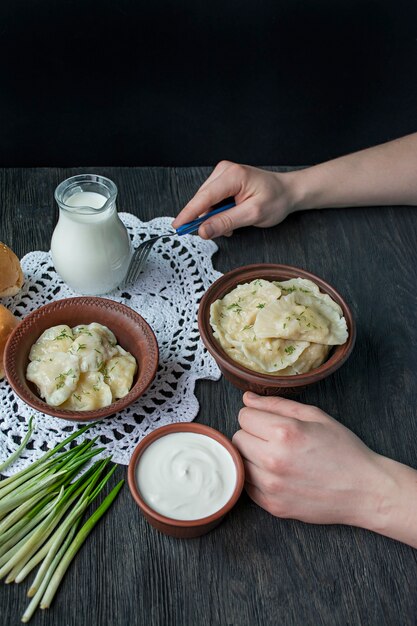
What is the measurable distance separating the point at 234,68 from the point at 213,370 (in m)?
1.62

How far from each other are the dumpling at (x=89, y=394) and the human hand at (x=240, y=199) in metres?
0.57

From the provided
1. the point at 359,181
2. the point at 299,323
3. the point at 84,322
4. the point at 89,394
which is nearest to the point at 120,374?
the point at 89,394

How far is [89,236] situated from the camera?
5.59ft

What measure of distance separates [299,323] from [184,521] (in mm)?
508

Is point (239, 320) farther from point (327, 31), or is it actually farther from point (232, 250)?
point (327, 31)

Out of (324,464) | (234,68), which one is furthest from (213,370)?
(234,68)

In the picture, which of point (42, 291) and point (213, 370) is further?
point (42, 291)

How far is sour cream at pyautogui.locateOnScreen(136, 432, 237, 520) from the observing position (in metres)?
1.32

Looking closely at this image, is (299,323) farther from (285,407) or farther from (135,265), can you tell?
(135,265)

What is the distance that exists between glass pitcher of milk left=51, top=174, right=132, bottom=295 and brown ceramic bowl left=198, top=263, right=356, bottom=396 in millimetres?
298

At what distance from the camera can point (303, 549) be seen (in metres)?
1.38

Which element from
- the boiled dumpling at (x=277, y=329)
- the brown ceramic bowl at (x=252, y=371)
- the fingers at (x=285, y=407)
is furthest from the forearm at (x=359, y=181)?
the fingers at (x=285, y=407)

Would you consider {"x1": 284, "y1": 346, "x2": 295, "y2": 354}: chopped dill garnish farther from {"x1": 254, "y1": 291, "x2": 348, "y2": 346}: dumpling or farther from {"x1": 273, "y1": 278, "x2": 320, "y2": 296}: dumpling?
{"x1": 273, "y1": 278, "x2": 320, "y2": 296}: dumpling

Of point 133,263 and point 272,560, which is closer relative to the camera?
point 272,560
